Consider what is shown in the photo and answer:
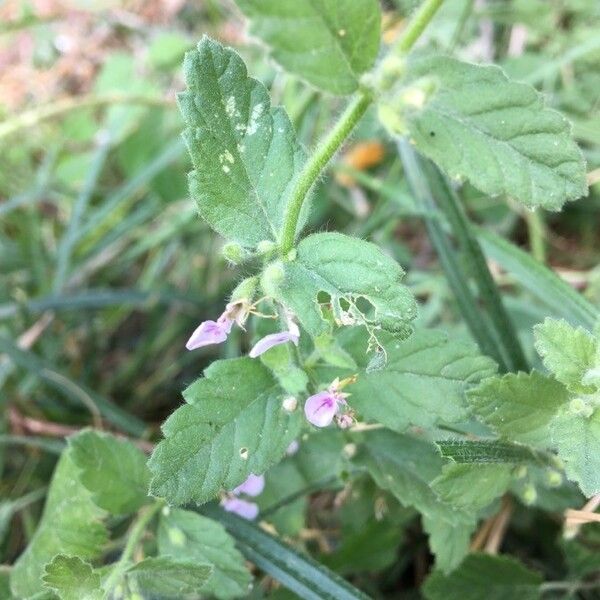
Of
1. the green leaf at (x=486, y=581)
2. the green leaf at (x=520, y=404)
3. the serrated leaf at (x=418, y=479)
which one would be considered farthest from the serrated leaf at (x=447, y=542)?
the green leaf at (x=520, y=404)

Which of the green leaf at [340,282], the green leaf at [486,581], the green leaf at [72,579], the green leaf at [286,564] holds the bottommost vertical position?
the green leaf at [486,581]

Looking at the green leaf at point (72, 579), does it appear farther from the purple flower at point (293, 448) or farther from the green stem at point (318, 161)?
the green stem at point (318, 161)

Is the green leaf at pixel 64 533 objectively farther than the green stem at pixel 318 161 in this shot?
Yes

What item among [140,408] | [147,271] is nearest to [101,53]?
[147,271]

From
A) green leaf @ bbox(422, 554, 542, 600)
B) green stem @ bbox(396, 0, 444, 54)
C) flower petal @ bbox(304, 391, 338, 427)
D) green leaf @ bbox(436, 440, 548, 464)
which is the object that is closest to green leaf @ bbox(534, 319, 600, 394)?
green leaf @ bbox(436, 440, 548, 464)

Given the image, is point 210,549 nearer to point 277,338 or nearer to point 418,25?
point 277,338
